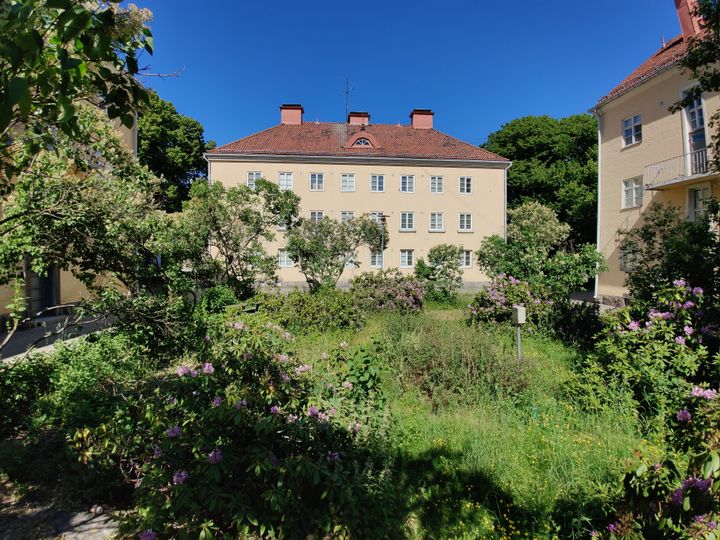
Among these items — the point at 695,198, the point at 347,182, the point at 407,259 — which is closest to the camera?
the point at 695,198

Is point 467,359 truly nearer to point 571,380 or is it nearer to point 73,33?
point 571,380

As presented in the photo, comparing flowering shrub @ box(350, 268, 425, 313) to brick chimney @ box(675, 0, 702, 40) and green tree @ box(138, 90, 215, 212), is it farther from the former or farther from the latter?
green tree @ box(138, 90, 215, 212)

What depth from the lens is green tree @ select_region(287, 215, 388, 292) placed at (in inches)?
583

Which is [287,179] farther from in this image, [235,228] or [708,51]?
[708,51]

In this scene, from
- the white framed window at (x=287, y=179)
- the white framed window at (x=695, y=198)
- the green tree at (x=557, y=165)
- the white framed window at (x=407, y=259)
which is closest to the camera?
the white framed window at (x=695, y=198)

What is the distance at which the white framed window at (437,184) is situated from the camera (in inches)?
1117

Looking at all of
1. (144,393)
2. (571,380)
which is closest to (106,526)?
(144,393)

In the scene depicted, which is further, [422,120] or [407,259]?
[422,120]

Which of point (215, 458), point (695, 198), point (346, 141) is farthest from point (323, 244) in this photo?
point (346, 141)

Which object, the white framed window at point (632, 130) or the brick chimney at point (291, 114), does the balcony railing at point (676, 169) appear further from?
the brick chimney at point (291, 114)

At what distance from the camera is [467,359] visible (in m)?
5.95

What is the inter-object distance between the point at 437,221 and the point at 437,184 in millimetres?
2642

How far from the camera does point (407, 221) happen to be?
2805 cm

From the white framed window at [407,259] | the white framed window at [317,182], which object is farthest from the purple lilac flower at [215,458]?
the white framed window at [317,182]
